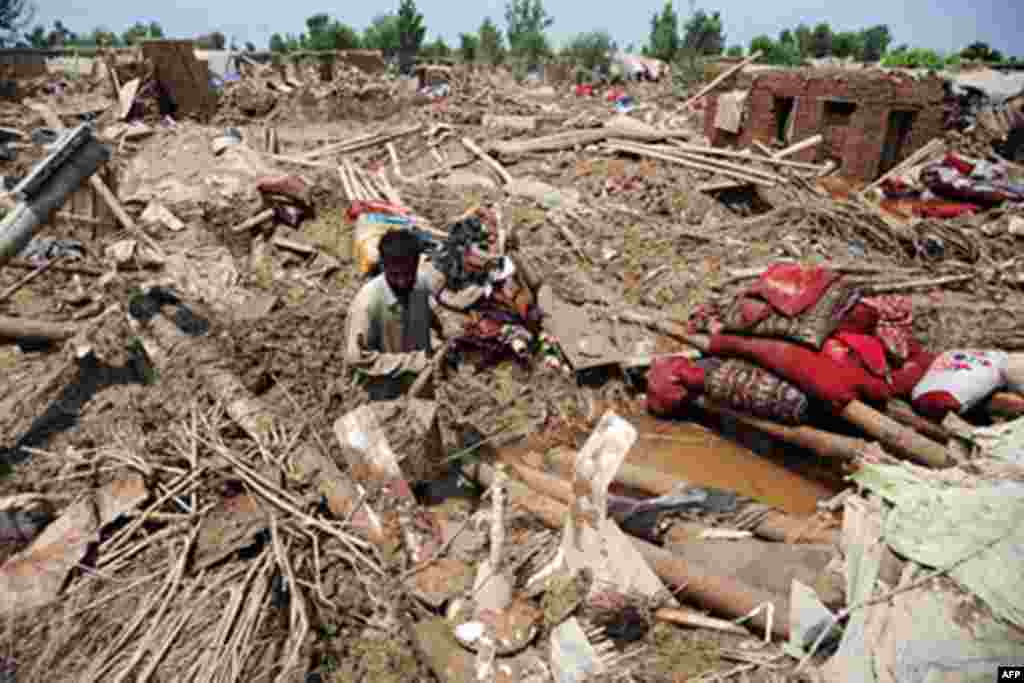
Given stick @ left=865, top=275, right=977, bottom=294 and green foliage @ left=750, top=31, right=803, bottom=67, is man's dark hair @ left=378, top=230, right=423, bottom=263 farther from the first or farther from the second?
green foliage @ left=750, top=31, right=803, bottom=67

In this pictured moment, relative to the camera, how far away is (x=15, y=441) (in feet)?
13.0

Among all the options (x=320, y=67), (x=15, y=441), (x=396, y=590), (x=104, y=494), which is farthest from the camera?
(x=320, y=67)

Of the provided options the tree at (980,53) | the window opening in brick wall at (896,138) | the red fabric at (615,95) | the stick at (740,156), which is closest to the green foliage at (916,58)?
the tree at (980,53)

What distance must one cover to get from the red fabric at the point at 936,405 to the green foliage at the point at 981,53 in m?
26.9

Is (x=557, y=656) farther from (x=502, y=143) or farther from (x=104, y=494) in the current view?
(x=502, y=143)

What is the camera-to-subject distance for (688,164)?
9.65 m

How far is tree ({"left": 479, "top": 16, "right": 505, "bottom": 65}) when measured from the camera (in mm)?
33500

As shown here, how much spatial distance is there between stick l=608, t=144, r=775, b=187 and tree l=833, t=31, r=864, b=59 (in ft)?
147

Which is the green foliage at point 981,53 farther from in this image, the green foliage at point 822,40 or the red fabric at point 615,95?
the green foliage at point 822,40

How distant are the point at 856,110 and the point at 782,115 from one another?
1.37 meters

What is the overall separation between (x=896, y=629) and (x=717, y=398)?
285 centimetres

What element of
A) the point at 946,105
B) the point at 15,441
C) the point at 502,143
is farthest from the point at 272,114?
the point at 946,105

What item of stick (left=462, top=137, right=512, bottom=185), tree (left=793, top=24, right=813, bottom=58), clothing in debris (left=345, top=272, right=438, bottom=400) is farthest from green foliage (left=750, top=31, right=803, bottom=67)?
clothing in debris (left=345, top=272, right=438, bottom=400)

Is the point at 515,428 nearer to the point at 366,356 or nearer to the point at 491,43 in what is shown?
the point at 366,356
